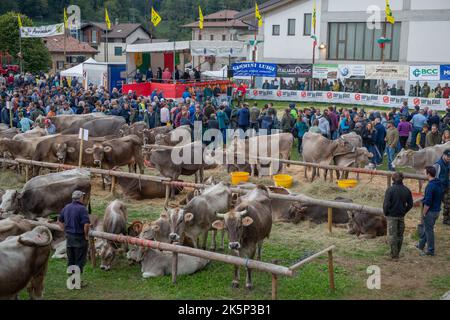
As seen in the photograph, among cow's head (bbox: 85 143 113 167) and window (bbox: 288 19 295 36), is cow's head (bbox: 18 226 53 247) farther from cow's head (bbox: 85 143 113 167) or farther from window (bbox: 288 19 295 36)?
window (bbox: 288 19 295 36)

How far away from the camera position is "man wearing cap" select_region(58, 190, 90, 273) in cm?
992

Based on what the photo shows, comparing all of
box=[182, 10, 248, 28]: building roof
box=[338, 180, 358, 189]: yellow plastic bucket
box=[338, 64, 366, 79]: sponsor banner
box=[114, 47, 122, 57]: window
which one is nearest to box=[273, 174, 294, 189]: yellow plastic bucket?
box=[338, 180, 358, 189]: yellow plastic bucket

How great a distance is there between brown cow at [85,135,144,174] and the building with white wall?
27991 mm

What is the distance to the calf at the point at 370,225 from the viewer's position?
12.5 meters

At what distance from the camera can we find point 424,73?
31984 mm

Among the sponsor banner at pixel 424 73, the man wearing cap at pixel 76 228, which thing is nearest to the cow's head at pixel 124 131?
the man wearing cap at pixel 76 228

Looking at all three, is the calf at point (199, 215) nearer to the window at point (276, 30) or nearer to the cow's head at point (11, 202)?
the cow's head at point (11, 202)

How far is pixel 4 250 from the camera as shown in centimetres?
865

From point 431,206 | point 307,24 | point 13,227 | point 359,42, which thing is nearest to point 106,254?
point 13,227

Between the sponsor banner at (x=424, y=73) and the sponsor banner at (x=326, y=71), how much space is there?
5665 millimetres

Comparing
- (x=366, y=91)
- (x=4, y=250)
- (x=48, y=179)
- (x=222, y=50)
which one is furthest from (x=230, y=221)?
(x=366, y=91)

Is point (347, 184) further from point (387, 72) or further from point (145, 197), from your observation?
point (387, 72)

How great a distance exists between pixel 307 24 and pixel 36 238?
37840 millimetres
